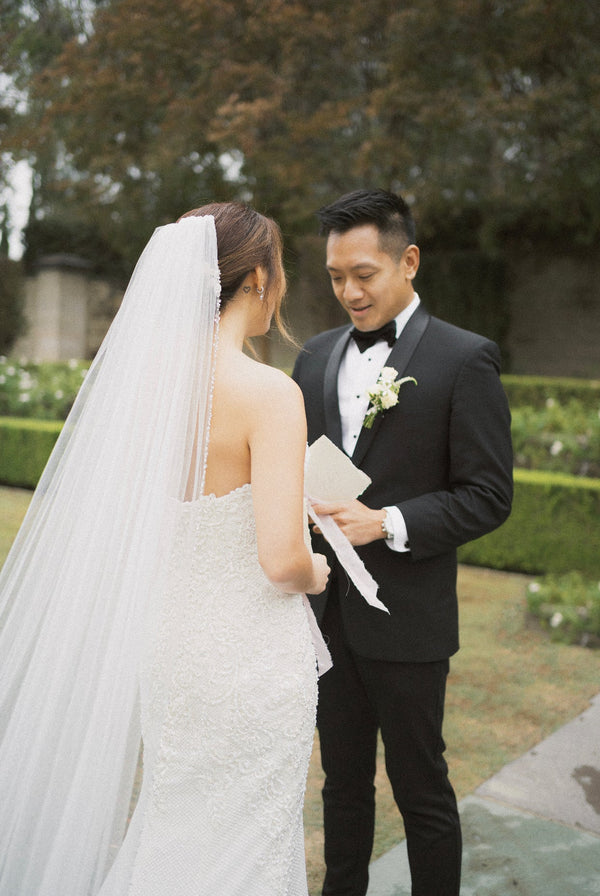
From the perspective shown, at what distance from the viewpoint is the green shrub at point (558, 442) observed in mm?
7387

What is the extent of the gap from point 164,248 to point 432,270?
18191mm

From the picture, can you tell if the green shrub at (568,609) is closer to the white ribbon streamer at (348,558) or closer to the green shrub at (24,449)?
the white ribbon streamer at (348,558)

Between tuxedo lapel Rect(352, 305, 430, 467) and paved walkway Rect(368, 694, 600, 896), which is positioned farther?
paved walkway Rect(368, 694, 600, 896)

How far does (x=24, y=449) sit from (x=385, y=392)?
8395mm

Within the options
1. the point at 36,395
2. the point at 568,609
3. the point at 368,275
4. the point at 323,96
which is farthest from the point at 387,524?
the point at 323,96

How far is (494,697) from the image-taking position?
432cm

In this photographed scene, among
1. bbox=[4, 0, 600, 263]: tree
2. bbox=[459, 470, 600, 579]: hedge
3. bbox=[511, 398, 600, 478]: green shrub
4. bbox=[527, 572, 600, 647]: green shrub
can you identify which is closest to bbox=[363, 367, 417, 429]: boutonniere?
bbox=[527, 572, 600, 647]: green shrub

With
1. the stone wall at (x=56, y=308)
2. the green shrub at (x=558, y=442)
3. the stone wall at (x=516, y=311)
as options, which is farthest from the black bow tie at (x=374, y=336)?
the stone wall at (x=56, y=308)

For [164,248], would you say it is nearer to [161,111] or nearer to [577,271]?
[161,111]

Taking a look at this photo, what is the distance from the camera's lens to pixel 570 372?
18203 millimetres

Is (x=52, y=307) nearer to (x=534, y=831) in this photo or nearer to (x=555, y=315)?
(x=555, y=315)

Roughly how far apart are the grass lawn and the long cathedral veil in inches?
48.2

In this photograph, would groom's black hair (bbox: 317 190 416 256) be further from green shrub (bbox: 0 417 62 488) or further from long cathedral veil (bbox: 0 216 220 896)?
green shrub (bbox: 0 417 62 488)

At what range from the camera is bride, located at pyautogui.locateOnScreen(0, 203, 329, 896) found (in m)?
1.72
